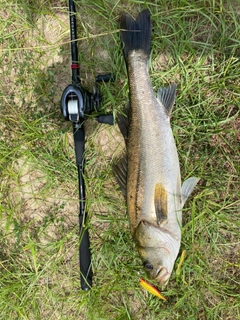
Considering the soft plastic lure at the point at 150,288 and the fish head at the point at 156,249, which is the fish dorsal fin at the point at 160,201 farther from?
the soft plastic lure at the point at 150,288

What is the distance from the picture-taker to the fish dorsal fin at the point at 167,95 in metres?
2.59

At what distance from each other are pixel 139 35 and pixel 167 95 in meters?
0.55

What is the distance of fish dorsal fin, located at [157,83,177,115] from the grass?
0.60 ft

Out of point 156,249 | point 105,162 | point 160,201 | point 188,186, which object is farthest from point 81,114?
point 156,249

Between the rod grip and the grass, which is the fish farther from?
the rod grip

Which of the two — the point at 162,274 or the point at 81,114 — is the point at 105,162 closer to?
the point at 81,114

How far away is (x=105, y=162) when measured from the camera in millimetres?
2967

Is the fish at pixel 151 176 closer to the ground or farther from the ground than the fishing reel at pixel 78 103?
closer to the ground

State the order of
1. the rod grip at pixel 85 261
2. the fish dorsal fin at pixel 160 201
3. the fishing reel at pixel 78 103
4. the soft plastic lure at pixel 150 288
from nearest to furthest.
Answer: the fish dorsal fin at pixel 160 201 → the fishing reel at pixel 78 103 → the soft plastic lure at pixel 150 288 → the rod grip at pixel 85 261

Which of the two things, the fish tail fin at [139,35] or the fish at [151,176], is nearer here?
the fish at [151,176]

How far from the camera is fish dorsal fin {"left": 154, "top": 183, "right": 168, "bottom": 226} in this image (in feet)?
7.89

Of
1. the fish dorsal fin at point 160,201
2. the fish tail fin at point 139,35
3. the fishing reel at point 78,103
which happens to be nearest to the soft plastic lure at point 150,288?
the fish dorsal fin at point 160,201

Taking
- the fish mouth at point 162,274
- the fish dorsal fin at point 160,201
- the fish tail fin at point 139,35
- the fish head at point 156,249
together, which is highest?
the fish tail fin at point 139,35

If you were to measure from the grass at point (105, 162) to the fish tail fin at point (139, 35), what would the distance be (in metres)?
0.19
